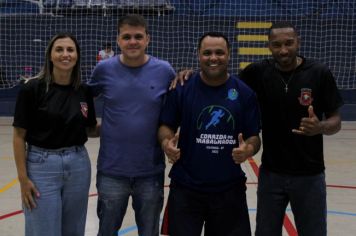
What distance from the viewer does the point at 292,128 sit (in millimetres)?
2689

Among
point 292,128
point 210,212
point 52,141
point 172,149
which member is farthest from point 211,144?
point 52,141

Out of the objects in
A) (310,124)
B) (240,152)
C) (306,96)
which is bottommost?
(240,152)

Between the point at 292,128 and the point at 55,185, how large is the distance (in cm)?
133

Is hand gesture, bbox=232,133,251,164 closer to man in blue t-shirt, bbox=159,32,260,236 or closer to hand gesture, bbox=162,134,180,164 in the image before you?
man in blue t-shirt, bbox=159,32,260,236

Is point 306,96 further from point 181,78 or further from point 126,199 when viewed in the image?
point 126,199

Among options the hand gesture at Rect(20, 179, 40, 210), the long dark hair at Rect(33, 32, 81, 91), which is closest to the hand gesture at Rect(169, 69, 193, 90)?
the long dark hair at Rect(33, 32, 81, 91)

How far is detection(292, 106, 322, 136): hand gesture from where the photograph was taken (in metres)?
2.49

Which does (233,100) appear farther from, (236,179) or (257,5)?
(257,5)

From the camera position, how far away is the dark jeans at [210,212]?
2506 mm

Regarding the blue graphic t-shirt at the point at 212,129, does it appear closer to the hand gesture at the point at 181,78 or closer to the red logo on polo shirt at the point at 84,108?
the hand gesture at the point at 181,78

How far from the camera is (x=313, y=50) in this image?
1269 cm

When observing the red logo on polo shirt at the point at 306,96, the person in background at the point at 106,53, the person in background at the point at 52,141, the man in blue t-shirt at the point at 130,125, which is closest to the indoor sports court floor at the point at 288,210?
the man in blue t-shirt at the point at 130,125

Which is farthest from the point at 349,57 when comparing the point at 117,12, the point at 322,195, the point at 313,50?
the point at 322,195

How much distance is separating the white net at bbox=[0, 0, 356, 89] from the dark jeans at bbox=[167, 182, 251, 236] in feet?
33.7
